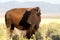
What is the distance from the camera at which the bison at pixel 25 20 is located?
1384 centimetres

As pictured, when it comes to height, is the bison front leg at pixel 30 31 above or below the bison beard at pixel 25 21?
below

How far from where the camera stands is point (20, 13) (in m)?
14.7

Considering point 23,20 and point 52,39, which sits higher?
point 23,20

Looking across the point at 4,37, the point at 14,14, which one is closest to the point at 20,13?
the point at 14,14

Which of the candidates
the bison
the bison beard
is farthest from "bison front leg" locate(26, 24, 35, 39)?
the bison beard

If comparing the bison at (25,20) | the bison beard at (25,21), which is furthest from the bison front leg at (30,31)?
the bison beard at (25,21)

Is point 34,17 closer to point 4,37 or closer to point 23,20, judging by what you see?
point 23,20

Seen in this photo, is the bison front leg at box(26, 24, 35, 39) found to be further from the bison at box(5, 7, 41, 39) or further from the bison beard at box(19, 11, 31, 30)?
the bison beard at box(19, 11, 31, 30)

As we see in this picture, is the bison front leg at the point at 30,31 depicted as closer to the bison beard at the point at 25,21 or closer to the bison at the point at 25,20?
the bison at the point at 25,20

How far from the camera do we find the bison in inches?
545

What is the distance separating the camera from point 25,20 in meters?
14.2

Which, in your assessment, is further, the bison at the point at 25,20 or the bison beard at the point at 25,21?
the bison beard at the point at 25,21

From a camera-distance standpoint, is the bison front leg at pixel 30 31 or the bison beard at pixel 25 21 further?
the bison beard at pixel 25 21

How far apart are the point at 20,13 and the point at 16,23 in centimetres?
59
